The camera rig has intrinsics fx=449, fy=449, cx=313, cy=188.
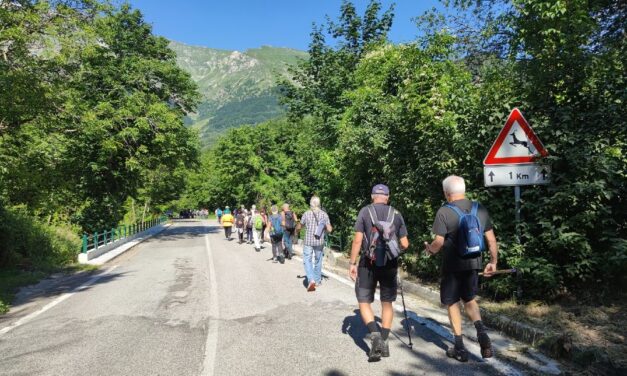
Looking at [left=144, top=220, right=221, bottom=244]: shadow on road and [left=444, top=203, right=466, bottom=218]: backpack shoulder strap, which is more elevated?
[left=444, top=203, right=466, bottom=218]: backpack shoulder strap

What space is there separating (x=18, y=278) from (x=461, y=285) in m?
11.5

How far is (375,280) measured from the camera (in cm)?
514

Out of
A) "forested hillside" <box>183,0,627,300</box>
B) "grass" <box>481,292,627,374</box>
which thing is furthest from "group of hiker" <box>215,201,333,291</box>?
"grass" <box>481,292,627,374</box>

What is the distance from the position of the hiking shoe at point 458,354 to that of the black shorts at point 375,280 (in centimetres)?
80

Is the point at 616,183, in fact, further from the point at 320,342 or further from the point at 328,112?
the point at 328,112

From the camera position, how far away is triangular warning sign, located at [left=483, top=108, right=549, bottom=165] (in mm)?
5816

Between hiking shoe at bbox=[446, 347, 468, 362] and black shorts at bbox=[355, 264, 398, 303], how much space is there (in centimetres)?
80

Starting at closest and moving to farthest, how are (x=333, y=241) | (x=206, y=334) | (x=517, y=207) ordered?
(x=206, y=334), (x=517, y=207), (x=333, y=241)

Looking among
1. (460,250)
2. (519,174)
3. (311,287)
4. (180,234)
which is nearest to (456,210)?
(460,250)

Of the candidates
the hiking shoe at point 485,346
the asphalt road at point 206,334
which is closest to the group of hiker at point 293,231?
the asphalt road at point 206,334

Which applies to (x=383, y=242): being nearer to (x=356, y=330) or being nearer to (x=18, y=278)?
(x=356, y=330)

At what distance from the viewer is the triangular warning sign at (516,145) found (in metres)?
5.82

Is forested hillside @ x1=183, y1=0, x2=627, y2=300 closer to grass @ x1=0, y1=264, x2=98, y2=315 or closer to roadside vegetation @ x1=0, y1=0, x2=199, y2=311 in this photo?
roadside vegetation @ x1=0, y1=0, x2=199, y2=311

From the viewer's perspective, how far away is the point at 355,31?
2498cm
